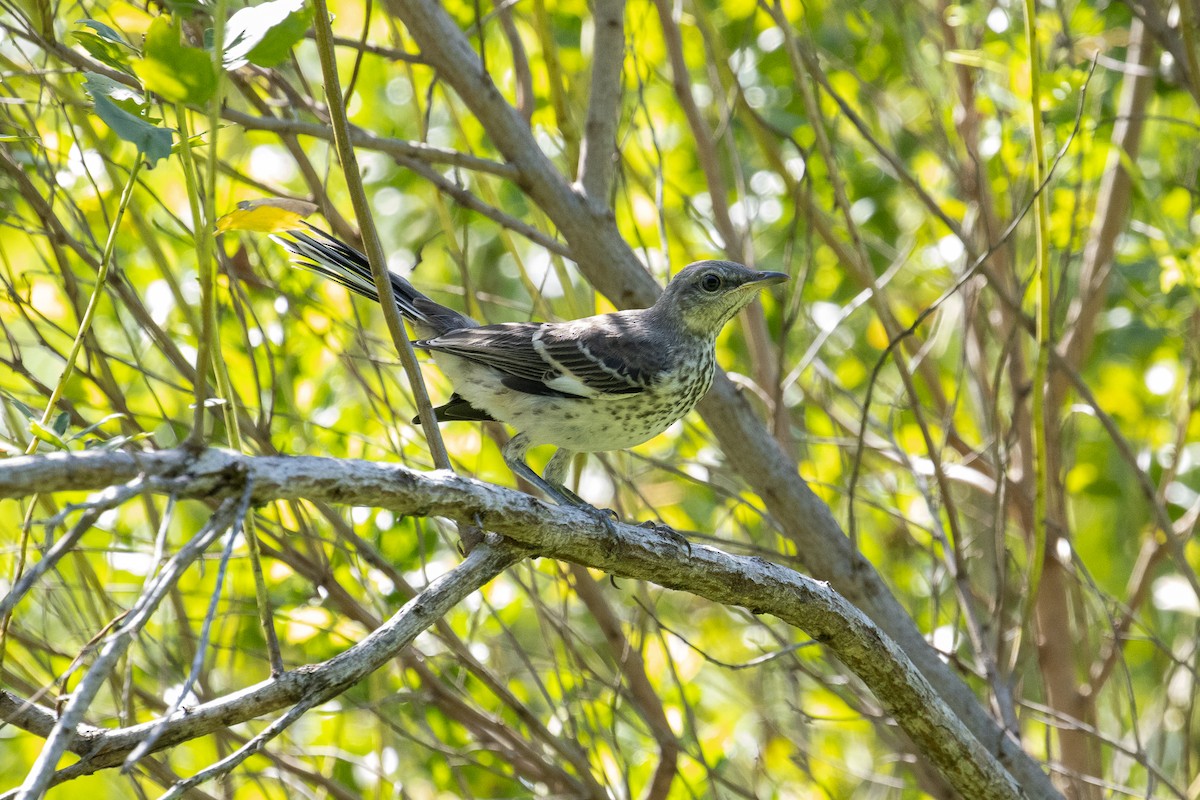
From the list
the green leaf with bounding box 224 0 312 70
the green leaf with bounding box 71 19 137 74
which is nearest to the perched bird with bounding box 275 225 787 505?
the green leaf with bounding box 71 19 137 74

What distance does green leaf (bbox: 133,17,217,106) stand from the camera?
62.1 inches

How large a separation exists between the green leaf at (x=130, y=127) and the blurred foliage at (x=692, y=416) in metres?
0.95

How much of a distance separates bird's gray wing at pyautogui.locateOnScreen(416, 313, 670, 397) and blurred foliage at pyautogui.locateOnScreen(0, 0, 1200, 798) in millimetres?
187

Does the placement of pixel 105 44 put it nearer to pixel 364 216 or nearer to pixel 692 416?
pixel 364 216

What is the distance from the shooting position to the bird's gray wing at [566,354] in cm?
375

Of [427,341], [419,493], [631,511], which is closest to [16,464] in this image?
[419,493]

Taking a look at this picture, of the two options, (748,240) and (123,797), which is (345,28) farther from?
(123,797)

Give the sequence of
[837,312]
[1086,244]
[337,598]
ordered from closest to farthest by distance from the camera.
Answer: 1. [337,598]
2. [1086,244]
3. [837,312]

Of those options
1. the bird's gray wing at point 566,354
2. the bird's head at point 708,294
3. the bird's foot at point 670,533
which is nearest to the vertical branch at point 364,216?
the bird's foot at point 670,533

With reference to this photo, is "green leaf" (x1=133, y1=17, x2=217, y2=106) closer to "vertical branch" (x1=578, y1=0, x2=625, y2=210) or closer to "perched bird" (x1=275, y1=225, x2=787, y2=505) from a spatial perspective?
"perched bird" (x1=275, y1=225, x2=787, y2=505)

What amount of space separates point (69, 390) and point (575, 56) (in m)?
2.79

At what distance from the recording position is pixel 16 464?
1387 mm

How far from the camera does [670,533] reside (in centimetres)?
311

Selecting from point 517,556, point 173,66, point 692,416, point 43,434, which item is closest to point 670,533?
point 517,556
